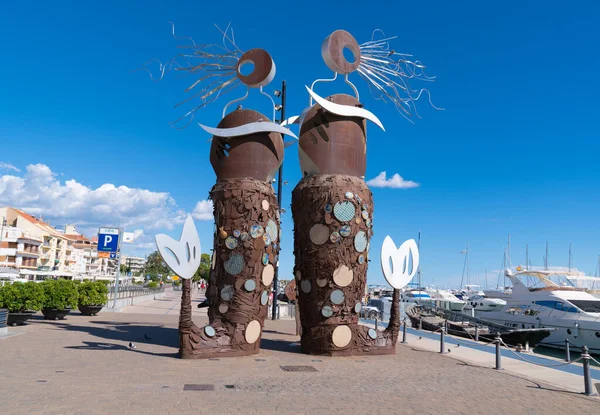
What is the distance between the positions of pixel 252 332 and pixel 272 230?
296 centimetres

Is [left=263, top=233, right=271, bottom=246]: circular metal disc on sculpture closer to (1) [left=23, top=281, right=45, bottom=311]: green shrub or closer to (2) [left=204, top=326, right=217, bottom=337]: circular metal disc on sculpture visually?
(2) [left=204, top=326, right=217, bottom=337]: circular metal disc on sculpture

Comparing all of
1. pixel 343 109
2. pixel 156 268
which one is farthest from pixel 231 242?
pixel 156 268

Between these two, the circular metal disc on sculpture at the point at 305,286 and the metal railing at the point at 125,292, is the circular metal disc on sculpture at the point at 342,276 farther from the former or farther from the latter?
the metal railing at the point at 125,292

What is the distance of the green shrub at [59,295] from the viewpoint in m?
18.9

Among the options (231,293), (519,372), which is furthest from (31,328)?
(519,372)

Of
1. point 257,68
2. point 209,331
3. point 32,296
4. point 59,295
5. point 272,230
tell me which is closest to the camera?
point 209,331

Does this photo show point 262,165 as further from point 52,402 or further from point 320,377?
point 52,402

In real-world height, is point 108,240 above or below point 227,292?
above

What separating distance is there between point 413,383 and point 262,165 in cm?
729

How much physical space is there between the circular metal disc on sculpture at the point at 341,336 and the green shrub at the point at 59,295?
1307 cm

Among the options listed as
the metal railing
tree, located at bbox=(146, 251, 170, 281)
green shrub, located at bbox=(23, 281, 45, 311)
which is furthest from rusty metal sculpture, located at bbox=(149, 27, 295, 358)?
tree, located at bbox=(146, 251, 170, 281)

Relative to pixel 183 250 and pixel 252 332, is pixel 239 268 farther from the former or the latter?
pixel 252 332

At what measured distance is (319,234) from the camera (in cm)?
1278

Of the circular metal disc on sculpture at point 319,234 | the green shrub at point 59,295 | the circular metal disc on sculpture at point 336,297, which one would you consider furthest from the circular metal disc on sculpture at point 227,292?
the green shrub at point 59,295
